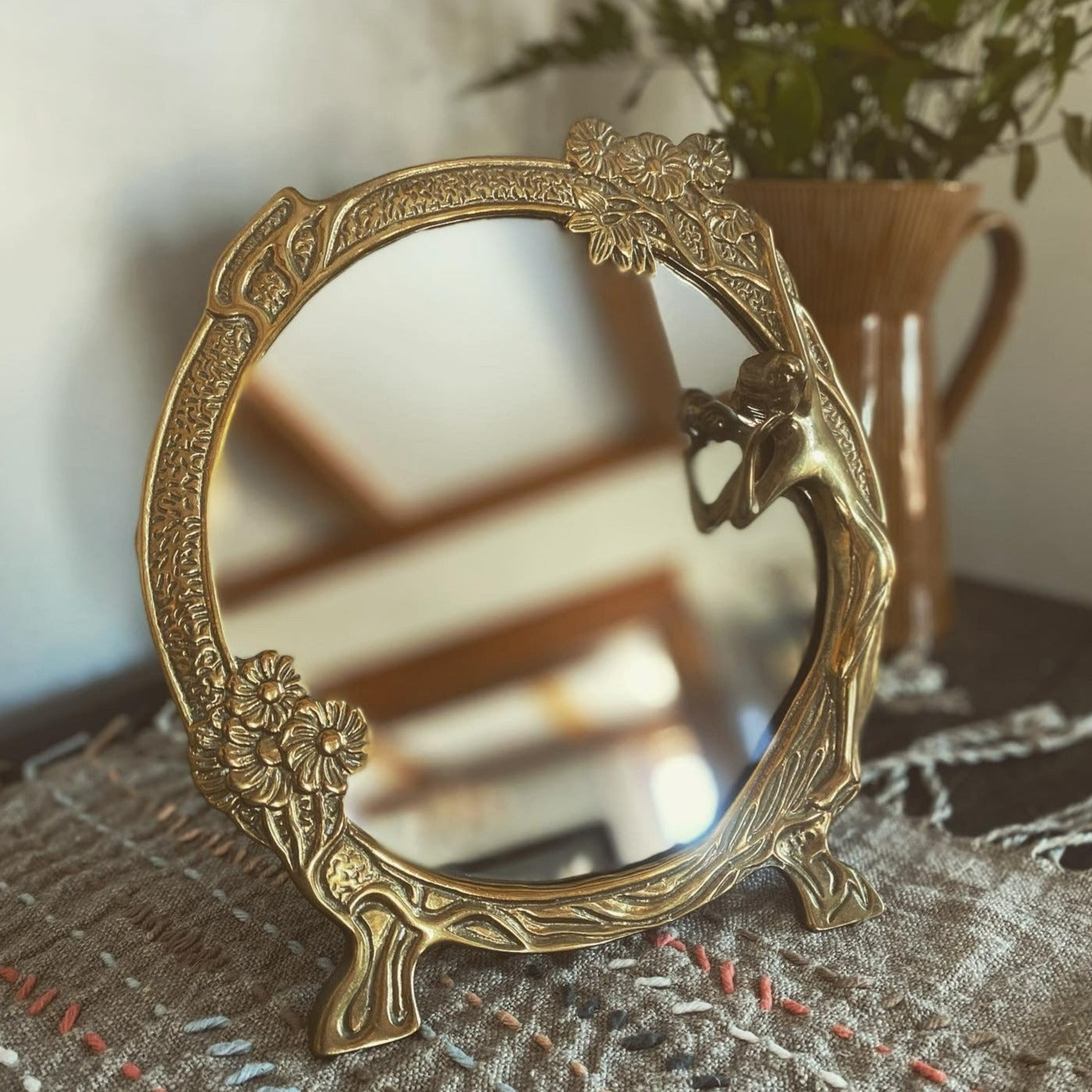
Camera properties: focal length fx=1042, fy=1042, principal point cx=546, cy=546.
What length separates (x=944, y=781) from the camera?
2.06 ft

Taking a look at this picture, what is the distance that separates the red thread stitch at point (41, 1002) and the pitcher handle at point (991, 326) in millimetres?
674

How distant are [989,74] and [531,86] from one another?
336 mm

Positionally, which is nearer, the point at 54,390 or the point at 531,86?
the point at 54,390

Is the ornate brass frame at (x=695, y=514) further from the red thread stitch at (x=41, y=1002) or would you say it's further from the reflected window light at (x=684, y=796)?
the red thread stitch at (x=41, y=1002)

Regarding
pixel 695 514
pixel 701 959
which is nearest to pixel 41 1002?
pixel 701 959

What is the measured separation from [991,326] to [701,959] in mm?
532

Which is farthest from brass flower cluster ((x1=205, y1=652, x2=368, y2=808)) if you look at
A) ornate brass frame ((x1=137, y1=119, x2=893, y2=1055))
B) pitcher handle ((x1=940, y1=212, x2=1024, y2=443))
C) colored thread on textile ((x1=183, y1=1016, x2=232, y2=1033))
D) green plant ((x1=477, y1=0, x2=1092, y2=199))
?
pitcher handle ((x1=940, y1=212, x2=1024, y2=443))

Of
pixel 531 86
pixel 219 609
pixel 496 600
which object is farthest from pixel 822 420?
pixel 531 86

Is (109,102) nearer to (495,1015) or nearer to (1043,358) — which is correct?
(495,1015)

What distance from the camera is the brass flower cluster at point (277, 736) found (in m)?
0.42

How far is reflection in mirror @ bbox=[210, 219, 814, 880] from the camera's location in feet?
1.61

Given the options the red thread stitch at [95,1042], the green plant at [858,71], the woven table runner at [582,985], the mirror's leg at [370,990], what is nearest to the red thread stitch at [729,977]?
the woven table runner at [582,985]

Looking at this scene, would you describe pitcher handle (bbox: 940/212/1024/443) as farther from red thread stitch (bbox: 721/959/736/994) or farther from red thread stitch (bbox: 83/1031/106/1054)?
red thread stitch (bbox: 83/1031/106/1054)

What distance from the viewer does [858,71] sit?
0.61m
